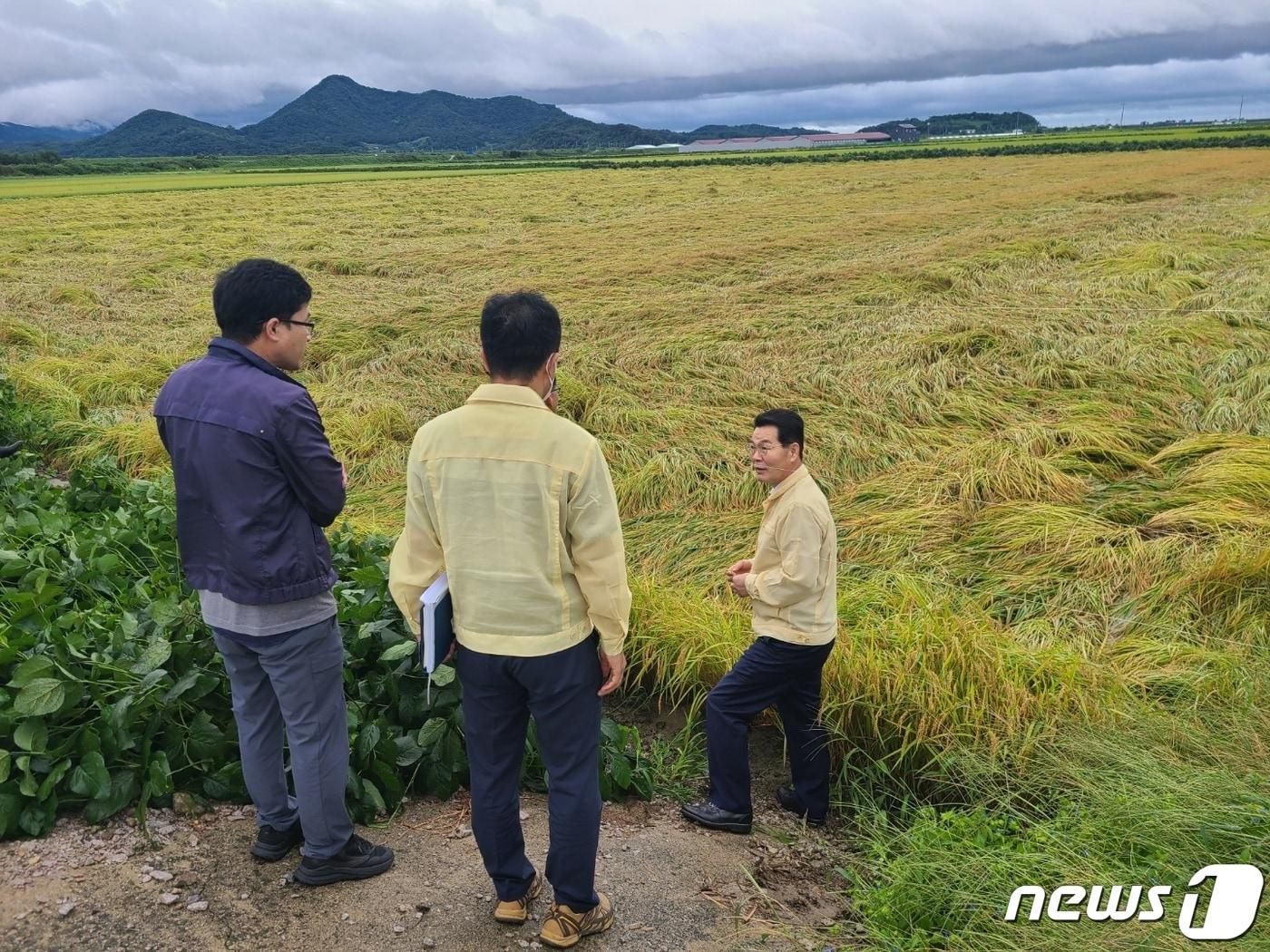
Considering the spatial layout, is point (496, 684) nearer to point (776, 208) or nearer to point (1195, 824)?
point (1195, 824)

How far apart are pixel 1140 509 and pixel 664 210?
20546 mm

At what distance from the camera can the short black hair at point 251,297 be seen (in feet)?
7.00

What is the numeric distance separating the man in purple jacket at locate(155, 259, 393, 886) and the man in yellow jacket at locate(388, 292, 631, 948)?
23cm

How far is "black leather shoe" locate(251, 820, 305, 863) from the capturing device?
245 centimetres

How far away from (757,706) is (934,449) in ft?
12.3

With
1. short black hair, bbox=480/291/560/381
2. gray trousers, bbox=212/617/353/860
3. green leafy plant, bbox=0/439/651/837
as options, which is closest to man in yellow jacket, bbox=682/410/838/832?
green leafy plant, bbox=0/439/651/837

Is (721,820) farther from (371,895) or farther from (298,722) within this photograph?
(298,722)

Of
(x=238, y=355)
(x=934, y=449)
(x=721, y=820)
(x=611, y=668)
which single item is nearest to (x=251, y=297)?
(x=238, y=355)

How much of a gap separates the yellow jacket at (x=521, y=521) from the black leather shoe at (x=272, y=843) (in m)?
0.89

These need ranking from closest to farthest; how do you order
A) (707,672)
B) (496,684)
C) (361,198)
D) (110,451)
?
(496,684)
(707,672)
(110,451)
(361,198)

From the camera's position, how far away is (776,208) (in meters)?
23.4

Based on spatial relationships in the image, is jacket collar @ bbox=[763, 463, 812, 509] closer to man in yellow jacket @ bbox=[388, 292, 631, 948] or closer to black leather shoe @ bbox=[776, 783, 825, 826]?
man in yellow jacket @ bbox=[388, 292, 631, 948]

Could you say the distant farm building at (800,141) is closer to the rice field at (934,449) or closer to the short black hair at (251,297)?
the rice field at (934,449)

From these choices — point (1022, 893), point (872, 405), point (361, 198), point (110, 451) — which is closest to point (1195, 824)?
point (1022, 893)
